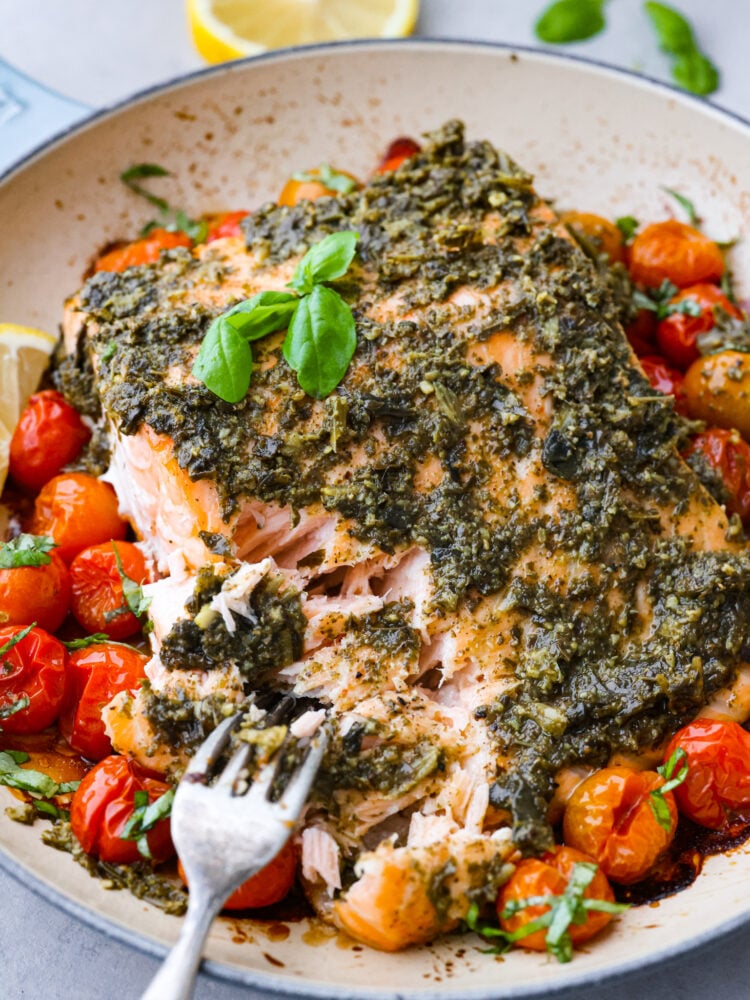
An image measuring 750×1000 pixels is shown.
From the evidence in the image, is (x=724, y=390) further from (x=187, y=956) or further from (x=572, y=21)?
(x=572, y=21)

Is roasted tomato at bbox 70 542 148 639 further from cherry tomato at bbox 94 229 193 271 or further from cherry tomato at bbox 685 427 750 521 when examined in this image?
cherry tomato at bbox 685 427 750 521

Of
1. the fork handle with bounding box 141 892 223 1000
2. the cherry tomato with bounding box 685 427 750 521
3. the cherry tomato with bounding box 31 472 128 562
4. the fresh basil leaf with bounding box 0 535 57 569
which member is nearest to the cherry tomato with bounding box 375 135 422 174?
the cherry tomato with bounding box 685 427 750 521

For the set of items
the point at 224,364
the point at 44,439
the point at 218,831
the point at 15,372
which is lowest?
the point at 44,439

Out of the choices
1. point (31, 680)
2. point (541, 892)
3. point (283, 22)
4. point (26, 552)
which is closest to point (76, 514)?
point (26, 552)

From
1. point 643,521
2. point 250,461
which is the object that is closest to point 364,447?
point 250,461

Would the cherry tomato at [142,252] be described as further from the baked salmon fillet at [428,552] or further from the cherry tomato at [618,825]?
the cherry tomato at [618,825]

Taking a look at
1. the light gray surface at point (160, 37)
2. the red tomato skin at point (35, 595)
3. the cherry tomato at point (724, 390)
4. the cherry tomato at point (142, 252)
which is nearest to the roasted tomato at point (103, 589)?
the red tomato skin at point (35, 595)

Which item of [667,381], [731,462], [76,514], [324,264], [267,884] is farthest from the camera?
[667,381]
